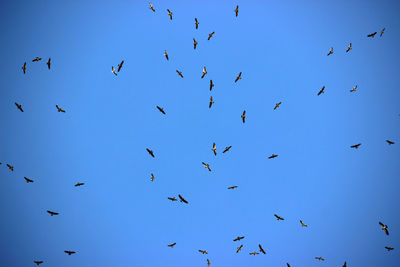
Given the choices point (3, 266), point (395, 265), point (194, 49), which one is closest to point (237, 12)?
point (194, 49)

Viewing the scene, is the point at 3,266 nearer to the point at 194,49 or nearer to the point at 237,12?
the point at 194,49

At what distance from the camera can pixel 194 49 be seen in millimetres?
31219

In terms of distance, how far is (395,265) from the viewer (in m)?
42.3

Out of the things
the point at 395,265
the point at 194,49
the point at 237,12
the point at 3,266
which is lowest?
the point at 395,265

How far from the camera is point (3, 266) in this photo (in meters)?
41.2

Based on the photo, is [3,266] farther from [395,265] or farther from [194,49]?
[395,265]

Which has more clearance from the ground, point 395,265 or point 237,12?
point 237,12

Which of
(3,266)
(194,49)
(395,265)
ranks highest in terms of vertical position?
(194,49)

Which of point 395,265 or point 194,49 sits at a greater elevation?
point 194,49

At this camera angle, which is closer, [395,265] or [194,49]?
[194,49]

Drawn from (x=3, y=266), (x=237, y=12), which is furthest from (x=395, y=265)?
(x=3, y=266)

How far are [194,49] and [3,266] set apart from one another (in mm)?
44456

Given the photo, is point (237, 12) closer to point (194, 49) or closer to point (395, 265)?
point (194, 49)

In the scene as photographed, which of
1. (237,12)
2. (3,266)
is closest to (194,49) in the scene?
(237,12)
